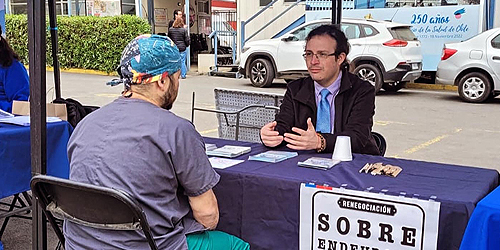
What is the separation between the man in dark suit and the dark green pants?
90cm

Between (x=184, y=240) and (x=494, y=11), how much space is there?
12071mm

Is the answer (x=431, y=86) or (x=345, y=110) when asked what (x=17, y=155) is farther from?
(x=431, y=86)

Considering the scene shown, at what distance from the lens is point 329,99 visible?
3363 mm

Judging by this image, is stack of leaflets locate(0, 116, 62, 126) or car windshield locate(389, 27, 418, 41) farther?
car windshield locate(389, 27, 418, 41)

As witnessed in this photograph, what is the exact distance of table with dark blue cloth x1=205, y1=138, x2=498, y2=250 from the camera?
2230 millimetres

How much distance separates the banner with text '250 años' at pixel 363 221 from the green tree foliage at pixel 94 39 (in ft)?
46.5

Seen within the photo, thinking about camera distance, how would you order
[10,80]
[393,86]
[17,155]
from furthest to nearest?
[393,86] < [10,80] < [17,155]

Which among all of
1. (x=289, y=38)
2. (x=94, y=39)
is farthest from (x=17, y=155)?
(x=94, y=39)

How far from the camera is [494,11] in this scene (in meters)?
12.4

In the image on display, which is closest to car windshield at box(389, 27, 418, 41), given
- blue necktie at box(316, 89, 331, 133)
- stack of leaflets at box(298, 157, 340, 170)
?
blue necktie at box(316, 89, 331, 133)

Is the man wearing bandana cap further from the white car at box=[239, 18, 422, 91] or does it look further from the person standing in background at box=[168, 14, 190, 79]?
the person standing in background at box=[168, 14, 190, 79]

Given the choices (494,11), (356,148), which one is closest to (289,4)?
(494,11)

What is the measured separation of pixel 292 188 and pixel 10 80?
3002 mm

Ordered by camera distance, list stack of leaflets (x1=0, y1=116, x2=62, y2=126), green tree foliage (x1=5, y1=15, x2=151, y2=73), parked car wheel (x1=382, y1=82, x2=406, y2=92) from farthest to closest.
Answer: green tree foliage (x1=5, y1=15, x2=151, y2=73), parked car wheel (x1=382, y1=82, x2=406, y2=92), stack of leaflets (x1=0, y1=116, x2=62, y2=126)
